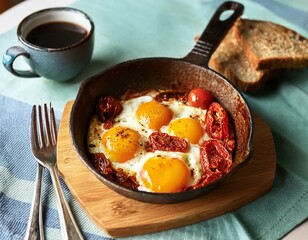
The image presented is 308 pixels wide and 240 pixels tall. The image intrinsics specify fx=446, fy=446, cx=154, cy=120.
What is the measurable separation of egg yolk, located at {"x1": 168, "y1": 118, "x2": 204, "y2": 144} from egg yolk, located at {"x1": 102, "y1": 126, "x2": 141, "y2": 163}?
0.71ft

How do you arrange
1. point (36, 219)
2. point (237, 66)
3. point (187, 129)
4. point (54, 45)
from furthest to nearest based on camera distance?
1. point (237, 66)
2. point (54, 45)
3. point (187, 129)
4. point (36, 219)

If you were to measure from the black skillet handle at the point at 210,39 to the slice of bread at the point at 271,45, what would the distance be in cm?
35

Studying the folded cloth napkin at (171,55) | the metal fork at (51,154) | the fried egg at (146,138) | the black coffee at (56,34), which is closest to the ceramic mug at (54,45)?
the black coffee at (56,34)

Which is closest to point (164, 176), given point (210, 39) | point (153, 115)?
point (153, 115)

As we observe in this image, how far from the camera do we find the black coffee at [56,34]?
9.91ft

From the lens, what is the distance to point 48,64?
2.96 meters

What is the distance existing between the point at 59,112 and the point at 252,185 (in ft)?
4.42

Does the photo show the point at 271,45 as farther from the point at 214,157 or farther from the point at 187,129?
the point at 214,157

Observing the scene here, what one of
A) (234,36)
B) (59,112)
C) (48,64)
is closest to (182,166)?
(59,112)

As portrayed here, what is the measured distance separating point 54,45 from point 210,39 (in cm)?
104

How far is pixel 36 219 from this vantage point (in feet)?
7.45

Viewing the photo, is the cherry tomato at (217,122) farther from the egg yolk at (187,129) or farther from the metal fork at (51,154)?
the metal fork at (51,154)

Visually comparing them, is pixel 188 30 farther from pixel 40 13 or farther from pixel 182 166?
pixel 182 166

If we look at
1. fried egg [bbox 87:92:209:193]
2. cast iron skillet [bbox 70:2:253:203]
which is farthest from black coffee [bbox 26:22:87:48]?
fried egg [bbox 87:92:209:193]
